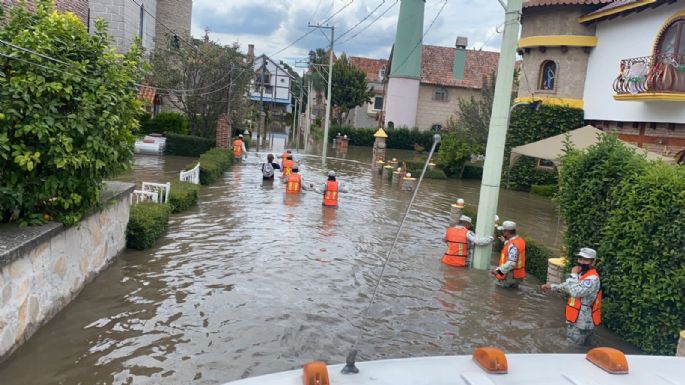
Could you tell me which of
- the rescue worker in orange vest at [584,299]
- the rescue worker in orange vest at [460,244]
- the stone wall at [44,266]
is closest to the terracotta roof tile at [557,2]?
the rescue worker in orange vest at [460,244]

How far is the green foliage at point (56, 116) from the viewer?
21.0 feet

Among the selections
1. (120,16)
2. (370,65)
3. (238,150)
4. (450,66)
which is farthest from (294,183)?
(370,65)

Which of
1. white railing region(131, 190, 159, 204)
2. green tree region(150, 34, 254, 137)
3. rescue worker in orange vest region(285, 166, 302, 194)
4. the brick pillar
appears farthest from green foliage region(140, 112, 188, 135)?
white railing region(131, 190, 159, 204)

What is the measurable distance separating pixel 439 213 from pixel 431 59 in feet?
131

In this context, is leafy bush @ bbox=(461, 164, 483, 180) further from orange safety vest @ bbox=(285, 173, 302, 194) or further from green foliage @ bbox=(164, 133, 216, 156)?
→ green foliage @ bbox=(164, 133, 216, 156)

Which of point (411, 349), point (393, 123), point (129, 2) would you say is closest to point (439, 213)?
point (411, 349)

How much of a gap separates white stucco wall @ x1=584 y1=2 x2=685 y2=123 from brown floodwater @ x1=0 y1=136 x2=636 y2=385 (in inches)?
300

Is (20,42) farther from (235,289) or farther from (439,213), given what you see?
(439,213)

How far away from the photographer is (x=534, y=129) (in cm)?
2441

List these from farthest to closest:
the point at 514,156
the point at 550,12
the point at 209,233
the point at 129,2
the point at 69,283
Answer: the point at 129,2 < the point at 550,12 < the point at 514,156 < the point at 209,233 < the point at 69,283

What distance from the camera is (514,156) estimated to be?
19281mm

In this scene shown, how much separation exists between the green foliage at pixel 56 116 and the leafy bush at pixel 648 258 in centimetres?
716

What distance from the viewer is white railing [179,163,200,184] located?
642 inches

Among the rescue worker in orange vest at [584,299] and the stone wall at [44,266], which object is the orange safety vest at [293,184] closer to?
the stone wall at [44,266]
